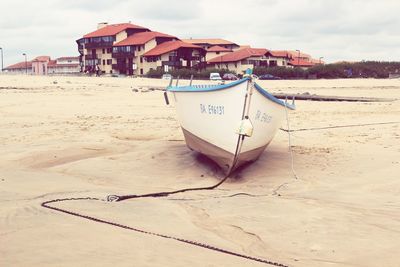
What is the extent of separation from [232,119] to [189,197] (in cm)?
126

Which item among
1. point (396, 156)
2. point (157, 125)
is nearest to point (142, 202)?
point (396, 156)

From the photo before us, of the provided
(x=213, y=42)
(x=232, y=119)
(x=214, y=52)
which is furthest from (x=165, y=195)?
(x=213, y=42)

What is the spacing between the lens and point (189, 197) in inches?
231

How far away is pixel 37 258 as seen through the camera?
335 cm

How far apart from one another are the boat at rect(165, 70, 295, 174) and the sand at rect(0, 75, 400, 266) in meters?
0.33

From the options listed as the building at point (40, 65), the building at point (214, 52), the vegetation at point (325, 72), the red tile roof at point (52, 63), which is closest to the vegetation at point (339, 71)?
the vegetation at point (325, 72)

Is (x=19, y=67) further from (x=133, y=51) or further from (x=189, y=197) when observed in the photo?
(x=189, y=197)

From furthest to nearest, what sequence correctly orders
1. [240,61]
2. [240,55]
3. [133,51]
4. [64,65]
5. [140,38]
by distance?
[64,65] < [140,38] < [133,51] < [240,55] < [240,61]

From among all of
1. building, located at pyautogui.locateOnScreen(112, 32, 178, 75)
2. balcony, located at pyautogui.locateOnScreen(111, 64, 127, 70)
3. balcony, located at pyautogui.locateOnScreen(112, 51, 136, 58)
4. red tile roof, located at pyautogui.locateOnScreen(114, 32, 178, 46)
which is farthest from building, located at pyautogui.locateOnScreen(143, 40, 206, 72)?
balcony, located at pyautogui.locateOnScreen(111, 64, 127, 70)

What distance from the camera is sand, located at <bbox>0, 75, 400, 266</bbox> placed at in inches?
147

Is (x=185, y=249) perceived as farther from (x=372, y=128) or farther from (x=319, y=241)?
(x=372, y=128)

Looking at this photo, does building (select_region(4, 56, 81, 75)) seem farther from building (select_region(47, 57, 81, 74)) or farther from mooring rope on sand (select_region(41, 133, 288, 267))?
mooring rope on sand (select_region(41, 133, 288, 267))

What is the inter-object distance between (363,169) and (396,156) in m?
0.91

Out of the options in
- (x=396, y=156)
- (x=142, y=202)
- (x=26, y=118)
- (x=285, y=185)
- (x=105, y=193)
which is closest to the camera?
(x=142, y=202)
